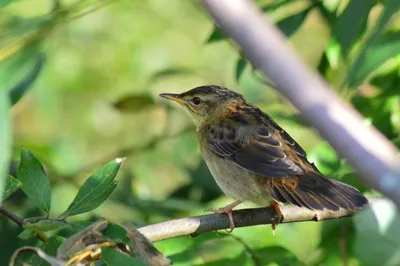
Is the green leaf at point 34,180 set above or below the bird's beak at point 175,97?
above

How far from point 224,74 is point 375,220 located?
7344mm

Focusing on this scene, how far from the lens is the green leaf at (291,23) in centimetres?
366

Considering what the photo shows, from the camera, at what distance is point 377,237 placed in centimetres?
133

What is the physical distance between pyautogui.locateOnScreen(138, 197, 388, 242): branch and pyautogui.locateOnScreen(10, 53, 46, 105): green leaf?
95cm

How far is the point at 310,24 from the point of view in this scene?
27.3 feet

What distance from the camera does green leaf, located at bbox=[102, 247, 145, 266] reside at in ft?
7.06

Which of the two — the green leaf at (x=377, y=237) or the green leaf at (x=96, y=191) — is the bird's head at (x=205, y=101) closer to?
the green leaf at (x=96, y=191)

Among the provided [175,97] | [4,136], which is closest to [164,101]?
[175,97]

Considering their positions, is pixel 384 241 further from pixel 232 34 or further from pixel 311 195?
pixel 311 195

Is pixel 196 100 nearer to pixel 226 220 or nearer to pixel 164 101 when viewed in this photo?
pixel 164 101

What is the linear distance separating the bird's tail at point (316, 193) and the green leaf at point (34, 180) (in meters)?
1.27

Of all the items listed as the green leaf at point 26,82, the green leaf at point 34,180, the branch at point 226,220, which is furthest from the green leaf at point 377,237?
the green leaf at point 26,82

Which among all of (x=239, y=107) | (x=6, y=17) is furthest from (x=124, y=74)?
(x=6, y=17)

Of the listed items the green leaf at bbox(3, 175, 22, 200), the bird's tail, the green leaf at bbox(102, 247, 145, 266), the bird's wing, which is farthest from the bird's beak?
the green leaf at bbox(102, 247, 145, 266)
